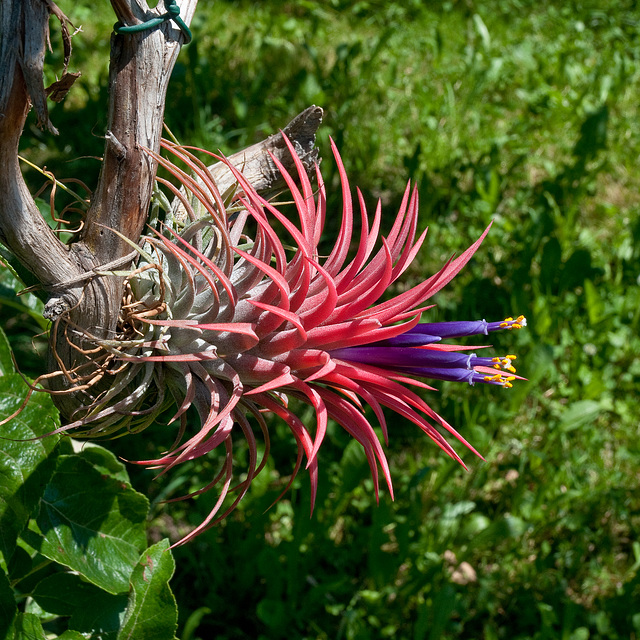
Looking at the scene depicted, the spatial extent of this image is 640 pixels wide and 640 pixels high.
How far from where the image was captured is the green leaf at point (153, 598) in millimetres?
976

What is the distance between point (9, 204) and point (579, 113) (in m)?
3.36

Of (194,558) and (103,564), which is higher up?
(103,564)

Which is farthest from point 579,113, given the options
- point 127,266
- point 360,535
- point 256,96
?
point 127,266

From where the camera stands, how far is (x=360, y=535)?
208 cm

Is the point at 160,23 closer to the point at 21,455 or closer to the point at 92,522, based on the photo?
the point at 21,455

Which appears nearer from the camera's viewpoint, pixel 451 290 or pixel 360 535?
pixel 360 535

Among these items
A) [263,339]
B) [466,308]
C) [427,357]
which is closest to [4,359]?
[263,339]

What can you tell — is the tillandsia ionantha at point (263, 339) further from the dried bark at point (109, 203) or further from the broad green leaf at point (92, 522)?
the broad green leaf at point (92, 522)

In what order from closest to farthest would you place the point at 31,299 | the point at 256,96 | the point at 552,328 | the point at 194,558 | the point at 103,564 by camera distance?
the point at 103,564 → the point at 31,299 → the point at 194,558 → the point at 552,328 → the point at 256,96

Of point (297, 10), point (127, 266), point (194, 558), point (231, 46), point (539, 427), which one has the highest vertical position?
point (297, 10)

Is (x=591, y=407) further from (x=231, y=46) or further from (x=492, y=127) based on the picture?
(x=231, y=46)

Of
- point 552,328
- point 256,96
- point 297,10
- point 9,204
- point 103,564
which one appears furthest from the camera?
point 297,10

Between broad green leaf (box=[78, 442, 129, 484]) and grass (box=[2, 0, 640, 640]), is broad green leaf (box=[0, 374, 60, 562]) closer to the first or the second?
broad green leaf (box=[78, 442, 129, 484])

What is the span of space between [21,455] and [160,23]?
2.06 ft
